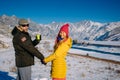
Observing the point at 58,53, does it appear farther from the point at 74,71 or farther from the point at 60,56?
the point at 74,71

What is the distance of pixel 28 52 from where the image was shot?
22.3ft

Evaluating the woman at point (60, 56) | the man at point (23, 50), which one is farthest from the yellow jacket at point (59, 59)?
the man at point (23, 50)

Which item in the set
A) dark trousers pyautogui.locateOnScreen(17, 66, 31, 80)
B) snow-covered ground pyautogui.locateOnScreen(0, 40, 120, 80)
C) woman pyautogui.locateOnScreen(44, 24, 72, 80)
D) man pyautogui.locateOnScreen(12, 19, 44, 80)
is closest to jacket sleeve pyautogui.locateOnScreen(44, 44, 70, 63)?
woman pyautogui.locateOnScreen(44, 24, 72, 80)

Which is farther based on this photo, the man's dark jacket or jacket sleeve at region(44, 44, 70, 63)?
jacket sleeve at region(44, 44, 70, 63)

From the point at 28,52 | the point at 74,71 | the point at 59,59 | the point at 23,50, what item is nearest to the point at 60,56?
the point at 59,59

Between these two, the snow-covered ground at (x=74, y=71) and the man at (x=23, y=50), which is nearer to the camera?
A: the man at (x=23, y=50)

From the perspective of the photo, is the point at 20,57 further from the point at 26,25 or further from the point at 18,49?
the point at 26,25

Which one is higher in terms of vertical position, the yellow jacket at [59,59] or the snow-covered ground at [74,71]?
the yellow jacket at [59,59]

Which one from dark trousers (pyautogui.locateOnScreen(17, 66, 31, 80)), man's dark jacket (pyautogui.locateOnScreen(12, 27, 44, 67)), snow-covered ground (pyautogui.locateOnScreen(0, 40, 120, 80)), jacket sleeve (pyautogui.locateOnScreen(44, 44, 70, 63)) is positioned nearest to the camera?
man's dark jacket (pyautogui.locateOnScreen(12, 27, 44, 67))

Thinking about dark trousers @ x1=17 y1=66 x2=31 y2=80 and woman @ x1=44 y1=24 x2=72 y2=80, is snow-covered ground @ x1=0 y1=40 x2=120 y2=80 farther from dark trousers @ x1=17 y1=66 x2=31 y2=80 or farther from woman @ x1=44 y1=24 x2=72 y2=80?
dark trousers @ x1=17 y1=66 x2=31 y2=80

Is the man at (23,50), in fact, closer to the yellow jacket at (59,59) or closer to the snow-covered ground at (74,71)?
the yellow jacket at (59,59)

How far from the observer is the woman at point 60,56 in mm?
6953

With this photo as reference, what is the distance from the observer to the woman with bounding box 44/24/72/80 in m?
6.95

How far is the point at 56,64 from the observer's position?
709 centimetres
